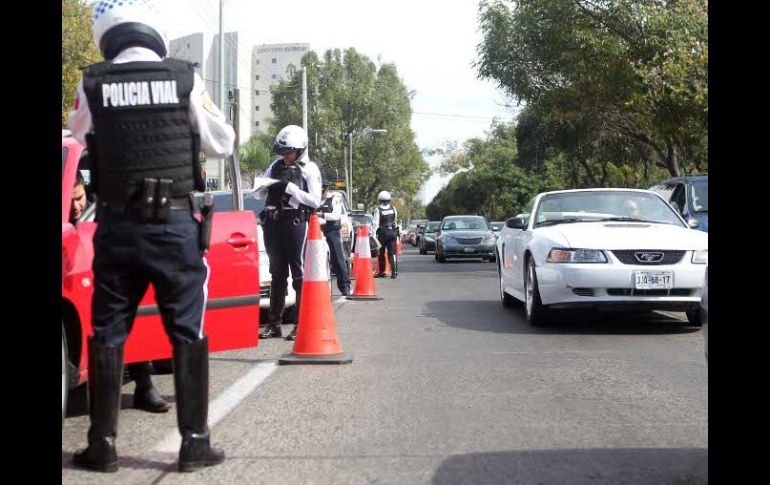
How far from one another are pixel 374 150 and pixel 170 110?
255 feet

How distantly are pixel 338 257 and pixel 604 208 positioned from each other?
3.93 metres

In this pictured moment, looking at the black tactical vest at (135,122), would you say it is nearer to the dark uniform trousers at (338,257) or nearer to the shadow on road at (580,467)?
the shadow on road at (580,467)

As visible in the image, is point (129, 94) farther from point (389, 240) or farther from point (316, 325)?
point (389, 240)

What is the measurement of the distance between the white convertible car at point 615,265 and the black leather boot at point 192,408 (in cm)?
544

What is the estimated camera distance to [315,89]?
81.7 meters

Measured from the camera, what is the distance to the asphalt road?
4.39 metres

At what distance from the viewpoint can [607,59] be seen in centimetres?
2459

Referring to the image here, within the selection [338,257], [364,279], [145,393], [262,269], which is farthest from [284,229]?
[364,279]

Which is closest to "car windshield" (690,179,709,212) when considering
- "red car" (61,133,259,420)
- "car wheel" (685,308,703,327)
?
"car wheel" (685,308,703,327)

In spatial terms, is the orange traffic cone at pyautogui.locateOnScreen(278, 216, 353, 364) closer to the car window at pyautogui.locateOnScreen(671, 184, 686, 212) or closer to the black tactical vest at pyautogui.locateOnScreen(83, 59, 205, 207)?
the black tactical vest at pyautogui.locateOnScreen(83, 59, 205, 207)

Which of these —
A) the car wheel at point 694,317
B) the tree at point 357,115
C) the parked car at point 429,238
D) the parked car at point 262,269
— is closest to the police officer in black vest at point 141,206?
the parked car at point 262,269

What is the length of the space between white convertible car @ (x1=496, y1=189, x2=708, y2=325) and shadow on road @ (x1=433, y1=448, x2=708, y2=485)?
463 cm

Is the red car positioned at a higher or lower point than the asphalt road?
higher
